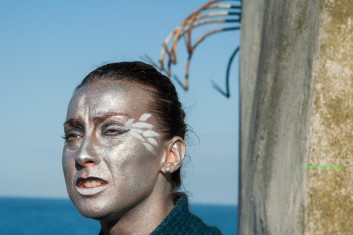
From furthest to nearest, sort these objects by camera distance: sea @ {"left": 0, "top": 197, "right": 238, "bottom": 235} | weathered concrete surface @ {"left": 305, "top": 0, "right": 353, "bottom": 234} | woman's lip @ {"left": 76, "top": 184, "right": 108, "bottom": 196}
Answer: sea @ {"left": 0, "top": 197, "right": 238, "bottom": 235}, weathered concrete surface @ {"left": 305, "top": 0, "right": 353, "bottom": 234}, woman's lip @ {"left": 76, "top": 184, "right": 108, "bottom": 196}

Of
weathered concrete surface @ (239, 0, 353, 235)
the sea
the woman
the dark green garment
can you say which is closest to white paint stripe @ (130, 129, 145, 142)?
the woman

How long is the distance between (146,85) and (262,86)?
0.91 metres

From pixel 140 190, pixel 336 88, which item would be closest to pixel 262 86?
pixel 336 88

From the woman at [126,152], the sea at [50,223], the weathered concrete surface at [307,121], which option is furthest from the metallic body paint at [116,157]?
the sea at [50,223]

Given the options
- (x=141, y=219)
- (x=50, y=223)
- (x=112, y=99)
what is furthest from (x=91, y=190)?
(x=50, y=223)

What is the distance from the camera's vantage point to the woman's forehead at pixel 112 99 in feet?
11.5

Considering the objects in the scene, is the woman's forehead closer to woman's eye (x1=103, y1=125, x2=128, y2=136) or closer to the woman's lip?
woman's eye (x1=103, y1=125, x2=128, y2=136)

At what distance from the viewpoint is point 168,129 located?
3611 mm

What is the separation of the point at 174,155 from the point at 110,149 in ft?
0.94

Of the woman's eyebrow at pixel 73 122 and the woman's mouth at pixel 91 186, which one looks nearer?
the woman's mouth at pixel 91 186

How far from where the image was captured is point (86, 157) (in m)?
3.39

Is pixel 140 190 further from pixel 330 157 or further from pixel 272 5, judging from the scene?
pixel 272 5

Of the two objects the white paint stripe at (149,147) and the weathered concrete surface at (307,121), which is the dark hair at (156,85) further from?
the weathered concrete surface at (307,121)

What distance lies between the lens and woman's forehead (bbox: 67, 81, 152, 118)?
138 inches
